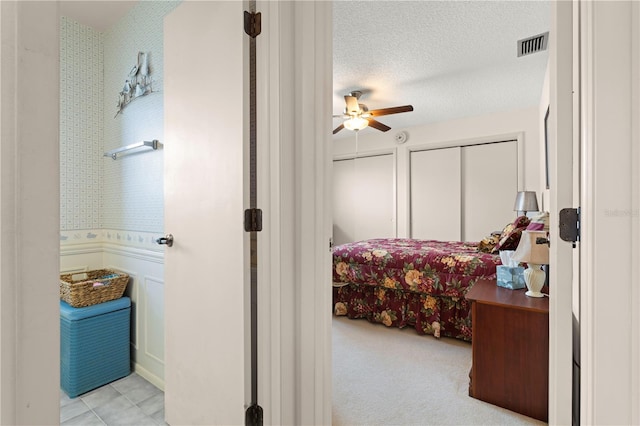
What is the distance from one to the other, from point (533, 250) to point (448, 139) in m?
3.53

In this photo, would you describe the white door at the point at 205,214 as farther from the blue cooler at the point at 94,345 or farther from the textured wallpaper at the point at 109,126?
the blue cooler at the point at 94,345

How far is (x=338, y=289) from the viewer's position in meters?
3.34

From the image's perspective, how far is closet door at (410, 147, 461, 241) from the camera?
4.98 meters

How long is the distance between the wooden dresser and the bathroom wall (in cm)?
187

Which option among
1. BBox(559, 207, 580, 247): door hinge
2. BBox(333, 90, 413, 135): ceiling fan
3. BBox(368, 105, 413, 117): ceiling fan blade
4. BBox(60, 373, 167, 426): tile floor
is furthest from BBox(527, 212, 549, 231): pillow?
BBox(60, 373, 167, 426): tile floor

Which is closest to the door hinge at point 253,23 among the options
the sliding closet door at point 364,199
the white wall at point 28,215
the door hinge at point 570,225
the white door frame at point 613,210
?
the white wall at point 28,215

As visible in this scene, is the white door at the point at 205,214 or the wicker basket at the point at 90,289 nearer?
the white door at the point at 205,214

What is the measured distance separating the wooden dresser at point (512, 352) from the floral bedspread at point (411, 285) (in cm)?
77

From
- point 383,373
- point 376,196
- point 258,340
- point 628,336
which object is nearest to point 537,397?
point 383,373

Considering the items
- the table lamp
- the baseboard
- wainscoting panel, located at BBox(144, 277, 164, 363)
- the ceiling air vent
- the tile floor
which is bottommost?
the tile floor

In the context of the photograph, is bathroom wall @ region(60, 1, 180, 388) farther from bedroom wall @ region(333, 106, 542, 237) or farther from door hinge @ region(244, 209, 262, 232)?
bedroom wall @ region(333, 106, 542, 237)

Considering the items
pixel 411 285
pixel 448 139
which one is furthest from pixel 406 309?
pixel 448 139

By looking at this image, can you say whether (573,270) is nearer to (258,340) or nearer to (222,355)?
(258,340)

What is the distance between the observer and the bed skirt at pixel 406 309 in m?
2.70
